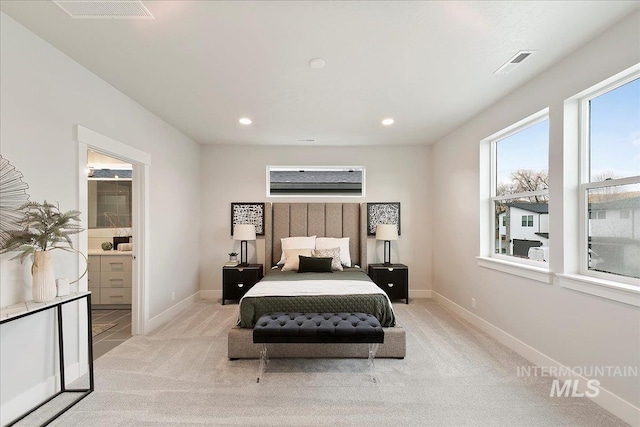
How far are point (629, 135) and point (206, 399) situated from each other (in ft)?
11.8

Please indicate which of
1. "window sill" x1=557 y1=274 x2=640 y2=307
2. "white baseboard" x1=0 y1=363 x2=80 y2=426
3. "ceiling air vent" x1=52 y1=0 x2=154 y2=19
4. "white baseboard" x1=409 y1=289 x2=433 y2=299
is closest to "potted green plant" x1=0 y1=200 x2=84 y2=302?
"white baseboard" x1=0 y1=363 x2=80 y2=426

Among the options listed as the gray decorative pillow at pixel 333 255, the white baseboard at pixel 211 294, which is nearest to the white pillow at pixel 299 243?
the gray decorative pillow at pixel 333 255

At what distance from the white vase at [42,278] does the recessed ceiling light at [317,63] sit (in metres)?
2.41

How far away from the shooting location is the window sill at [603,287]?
6.36 feet

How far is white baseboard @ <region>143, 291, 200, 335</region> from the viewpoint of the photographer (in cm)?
369

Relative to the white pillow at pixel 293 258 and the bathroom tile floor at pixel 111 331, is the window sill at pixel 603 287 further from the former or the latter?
the bathroom tile floor at pixel 111 331

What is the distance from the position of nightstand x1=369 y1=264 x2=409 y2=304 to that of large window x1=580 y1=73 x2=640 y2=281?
2577 mm

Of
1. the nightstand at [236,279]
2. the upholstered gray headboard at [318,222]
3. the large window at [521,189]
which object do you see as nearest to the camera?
the large window at [521,189]

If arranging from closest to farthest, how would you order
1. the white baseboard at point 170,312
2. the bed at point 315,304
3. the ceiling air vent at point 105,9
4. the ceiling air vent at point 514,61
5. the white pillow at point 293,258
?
1. the ceiling air vent at point 105,9
2. the ceiling air vent at point 514,61
3. the bed at point 315,304
4. the white baseboard at point 170,312
5. the white pillow at point 293,258

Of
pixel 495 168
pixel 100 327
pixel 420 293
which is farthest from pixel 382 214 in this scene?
pixel 100 327

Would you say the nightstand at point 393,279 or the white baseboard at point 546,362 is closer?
the white baseboard at point 546,362

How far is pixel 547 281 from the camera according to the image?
2643 mm

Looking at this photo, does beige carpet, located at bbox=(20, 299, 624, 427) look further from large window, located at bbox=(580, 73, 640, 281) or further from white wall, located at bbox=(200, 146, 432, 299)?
white wall, located at bbox=(200, 146, 432, 299)

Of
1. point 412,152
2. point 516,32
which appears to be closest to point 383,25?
point 516,32
